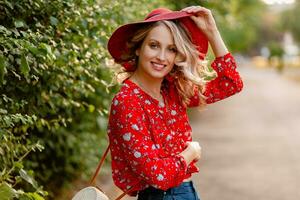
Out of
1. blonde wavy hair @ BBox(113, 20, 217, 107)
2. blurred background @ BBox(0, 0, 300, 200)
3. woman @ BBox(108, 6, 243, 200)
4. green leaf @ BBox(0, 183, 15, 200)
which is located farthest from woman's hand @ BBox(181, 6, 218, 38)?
green leaf @ BBox(0, 183, 15, 200)

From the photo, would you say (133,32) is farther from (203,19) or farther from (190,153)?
(190,153)

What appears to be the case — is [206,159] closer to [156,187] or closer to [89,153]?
[89,153]

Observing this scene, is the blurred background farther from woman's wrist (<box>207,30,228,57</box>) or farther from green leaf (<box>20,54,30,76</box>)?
woman's wrist (<box>207,30,228,57</box>)

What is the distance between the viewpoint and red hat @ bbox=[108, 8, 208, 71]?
3.22 meters

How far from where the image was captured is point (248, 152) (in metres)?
11.2

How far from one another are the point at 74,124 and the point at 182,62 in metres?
3.60

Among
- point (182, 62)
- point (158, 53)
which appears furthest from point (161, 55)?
point (182, 62)

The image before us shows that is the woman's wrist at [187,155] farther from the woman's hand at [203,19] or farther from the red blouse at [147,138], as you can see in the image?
the woman's hand at [203,19]

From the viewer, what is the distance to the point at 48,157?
6461 millimetres

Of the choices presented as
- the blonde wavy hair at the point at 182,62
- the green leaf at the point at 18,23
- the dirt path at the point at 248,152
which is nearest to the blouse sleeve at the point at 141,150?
the blonde wavy hair at the point at 182,62

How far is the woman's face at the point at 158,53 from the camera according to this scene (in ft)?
10.4

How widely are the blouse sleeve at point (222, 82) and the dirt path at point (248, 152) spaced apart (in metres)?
4.09

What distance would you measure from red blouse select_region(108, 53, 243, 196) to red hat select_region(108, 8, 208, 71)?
259 millimetres

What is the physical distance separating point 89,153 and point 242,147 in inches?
207
